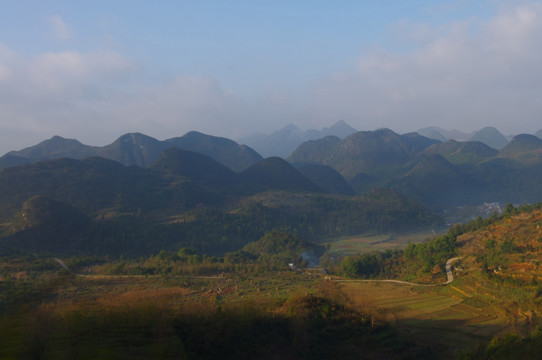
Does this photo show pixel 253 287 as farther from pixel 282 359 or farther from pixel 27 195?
pixel 27 195

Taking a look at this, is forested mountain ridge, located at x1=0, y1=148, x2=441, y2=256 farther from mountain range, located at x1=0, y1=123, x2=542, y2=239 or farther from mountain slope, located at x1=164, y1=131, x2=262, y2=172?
mountain slope, located at x1=164, y1=131, x2=262, y2=172

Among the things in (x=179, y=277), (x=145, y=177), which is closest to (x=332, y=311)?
(x=179, y=277)

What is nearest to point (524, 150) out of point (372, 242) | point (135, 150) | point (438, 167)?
point (438, 167)

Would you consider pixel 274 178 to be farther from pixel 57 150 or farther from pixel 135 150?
pixel 57 150

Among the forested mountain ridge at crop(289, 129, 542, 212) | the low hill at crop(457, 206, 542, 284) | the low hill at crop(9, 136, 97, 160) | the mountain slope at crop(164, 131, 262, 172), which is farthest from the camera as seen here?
the mountain slope at crop(164, 131, 262, 172)

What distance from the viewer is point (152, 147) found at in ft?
295

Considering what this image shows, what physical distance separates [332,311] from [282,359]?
2.77 metres

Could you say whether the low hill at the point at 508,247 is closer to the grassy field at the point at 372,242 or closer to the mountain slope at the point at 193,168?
the grassy field at the point at 372,242

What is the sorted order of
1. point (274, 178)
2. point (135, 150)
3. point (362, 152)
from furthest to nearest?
point (362, 152)
point (135, 150)
point (274, 178)

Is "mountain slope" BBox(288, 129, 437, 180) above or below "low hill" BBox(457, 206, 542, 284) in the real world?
above

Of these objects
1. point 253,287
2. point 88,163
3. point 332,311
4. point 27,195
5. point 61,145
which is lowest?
point 253,287

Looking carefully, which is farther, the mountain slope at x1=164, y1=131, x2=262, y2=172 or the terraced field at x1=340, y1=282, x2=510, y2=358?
the mountain slope at x1=164, y1=131, x2=262, y2=172

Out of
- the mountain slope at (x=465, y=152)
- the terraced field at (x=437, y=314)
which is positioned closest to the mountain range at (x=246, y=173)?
the mountain slope at (x=465, y=152)

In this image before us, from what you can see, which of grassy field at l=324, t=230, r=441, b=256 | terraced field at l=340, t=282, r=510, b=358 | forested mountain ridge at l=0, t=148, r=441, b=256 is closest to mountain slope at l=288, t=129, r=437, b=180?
forested mountain ridge at l=0, t=148, r=441, b=256
